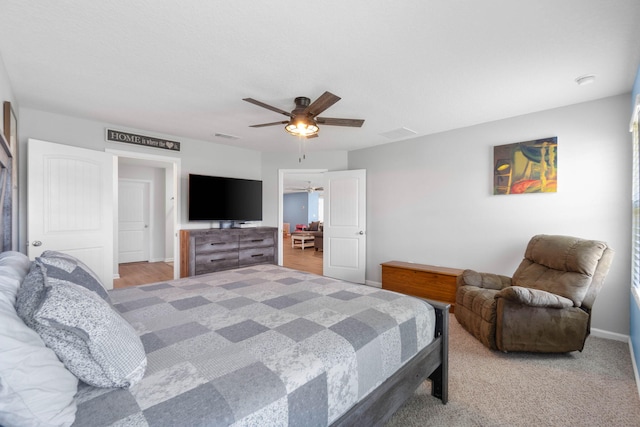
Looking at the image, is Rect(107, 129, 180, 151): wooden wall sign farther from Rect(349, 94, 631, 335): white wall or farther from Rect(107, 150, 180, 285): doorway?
Rect(349, 94, 631, 335): white wall

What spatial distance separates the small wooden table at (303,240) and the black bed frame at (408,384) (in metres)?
7.42

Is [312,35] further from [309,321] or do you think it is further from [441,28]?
[309,321]

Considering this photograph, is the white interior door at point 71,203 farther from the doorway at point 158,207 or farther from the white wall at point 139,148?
the doorway at point 158,207

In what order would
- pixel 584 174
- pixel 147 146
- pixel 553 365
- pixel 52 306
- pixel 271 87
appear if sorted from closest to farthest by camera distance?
pixel 52 306
pixel 553 365
pixel 271 87
pixel 584 174
pixel 147 146

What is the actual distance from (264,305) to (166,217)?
623 centimetres

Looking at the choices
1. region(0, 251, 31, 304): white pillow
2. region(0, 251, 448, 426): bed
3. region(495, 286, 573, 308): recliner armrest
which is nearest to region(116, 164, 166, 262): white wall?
region(0, 251, 448, 426): bed

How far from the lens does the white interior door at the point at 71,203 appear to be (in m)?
3.06

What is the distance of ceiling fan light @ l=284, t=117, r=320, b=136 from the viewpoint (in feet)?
8.63

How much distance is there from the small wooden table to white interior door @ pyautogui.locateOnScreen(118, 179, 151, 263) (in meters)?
4.37

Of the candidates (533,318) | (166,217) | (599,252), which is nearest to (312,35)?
(533,318)

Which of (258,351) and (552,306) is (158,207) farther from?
(552,306)

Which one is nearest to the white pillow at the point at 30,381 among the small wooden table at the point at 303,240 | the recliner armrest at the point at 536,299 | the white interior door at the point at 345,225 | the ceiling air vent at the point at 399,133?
the recliner armrest at the point at 536,299

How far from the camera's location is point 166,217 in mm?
6992

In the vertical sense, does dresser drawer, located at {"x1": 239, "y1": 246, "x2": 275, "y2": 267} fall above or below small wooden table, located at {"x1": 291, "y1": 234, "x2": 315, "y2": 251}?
above
